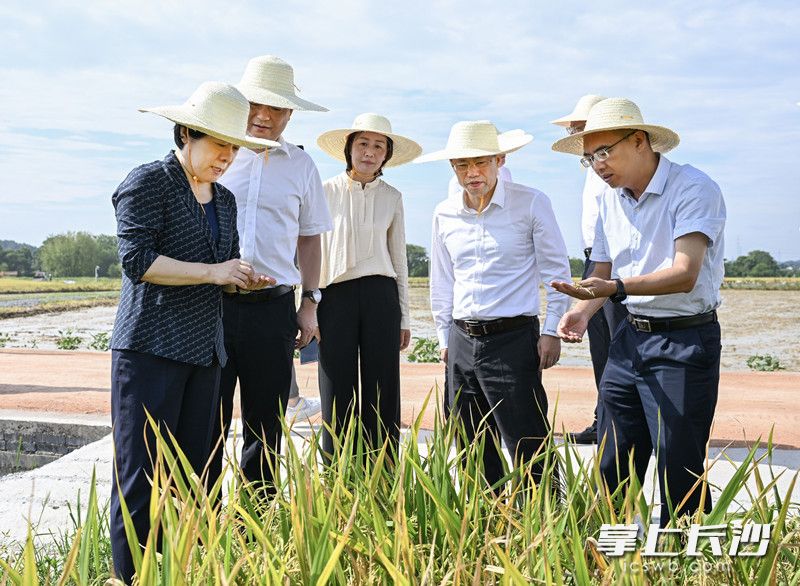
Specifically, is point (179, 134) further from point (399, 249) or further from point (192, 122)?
point (399, 249)

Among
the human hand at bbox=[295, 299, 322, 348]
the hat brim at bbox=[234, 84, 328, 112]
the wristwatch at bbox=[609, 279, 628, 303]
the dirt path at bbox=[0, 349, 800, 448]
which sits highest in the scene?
the hat brim at bbox=[234, 84, 328, 112]

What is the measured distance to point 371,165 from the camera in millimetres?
4699

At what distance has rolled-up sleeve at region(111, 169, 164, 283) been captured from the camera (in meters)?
2.93

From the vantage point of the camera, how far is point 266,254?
3934 millimetres

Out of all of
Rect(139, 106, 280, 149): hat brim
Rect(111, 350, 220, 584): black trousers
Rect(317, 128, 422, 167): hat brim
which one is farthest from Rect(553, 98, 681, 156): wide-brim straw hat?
Rect(111, 350, 220, 584): black trousers

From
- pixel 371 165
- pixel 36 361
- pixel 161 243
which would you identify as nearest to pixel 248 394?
pixel 161 243

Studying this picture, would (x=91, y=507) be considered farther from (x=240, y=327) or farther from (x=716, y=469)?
(x=716, y=469)

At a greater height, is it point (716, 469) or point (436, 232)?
point (436, 232)

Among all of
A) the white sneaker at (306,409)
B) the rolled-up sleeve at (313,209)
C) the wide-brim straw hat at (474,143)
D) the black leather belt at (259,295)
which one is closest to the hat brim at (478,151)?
the wide-brim straw hat at (474,143)

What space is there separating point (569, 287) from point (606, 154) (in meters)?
0.50

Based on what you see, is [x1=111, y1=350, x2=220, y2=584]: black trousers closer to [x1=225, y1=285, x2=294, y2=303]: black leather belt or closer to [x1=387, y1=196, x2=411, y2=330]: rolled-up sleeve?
[x1=225, y1=285, x2=294, y2=303]: black leather belt

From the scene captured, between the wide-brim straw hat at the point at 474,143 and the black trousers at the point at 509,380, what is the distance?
2.47ft

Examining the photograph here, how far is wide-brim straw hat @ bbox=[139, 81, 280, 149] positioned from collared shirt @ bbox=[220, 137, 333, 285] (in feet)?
2.25

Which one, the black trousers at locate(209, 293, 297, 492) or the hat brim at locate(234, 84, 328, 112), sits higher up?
the hat brim at locate(234, 84, 328, 112)
